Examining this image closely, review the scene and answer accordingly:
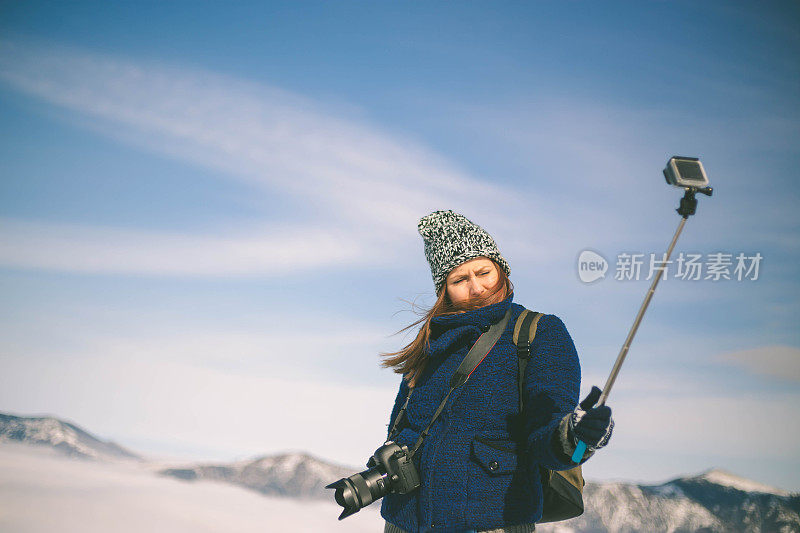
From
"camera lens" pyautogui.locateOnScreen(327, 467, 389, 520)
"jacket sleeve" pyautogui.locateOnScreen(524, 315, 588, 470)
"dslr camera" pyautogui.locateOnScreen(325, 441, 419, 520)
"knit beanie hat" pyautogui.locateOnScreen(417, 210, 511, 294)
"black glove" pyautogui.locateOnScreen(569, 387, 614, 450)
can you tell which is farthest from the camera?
"knit beanie hat" pyautogui.locateOnScreen(417, 210, 511, 294)

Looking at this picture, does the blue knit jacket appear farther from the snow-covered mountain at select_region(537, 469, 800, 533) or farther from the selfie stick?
the snow-covered mountain at select_region(537, 469, 800, 533)

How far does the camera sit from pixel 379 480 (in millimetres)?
3588

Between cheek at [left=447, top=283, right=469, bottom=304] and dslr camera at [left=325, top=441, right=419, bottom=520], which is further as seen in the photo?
cheek at [left=447, top=283, right=469, bottom=304]

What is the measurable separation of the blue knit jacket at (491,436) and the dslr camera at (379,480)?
8 cm

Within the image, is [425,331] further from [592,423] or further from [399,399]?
[592,423]

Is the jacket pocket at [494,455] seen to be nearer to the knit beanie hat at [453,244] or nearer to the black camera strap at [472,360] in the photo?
the black camera strap at [472,360]

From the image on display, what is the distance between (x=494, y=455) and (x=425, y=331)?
1.07 m

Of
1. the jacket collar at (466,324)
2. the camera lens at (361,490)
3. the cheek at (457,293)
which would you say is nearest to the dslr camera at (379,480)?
the camera lens at (361,490)

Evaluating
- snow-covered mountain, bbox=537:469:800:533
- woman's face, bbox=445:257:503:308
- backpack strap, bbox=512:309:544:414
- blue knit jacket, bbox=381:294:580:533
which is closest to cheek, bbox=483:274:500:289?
woman's face, bbox=445:257:503:308

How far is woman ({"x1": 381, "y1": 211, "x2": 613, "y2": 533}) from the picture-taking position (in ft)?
10.2

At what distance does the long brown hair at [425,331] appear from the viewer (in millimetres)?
3959

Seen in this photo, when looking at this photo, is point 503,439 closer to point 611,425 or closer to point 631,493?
point 611,425

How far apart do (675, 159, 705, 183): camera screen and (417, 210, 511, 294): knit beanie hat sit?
160 centimetres

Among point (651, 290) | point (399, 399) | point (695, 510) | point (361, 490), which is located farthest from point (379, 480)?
point (695, 510)
